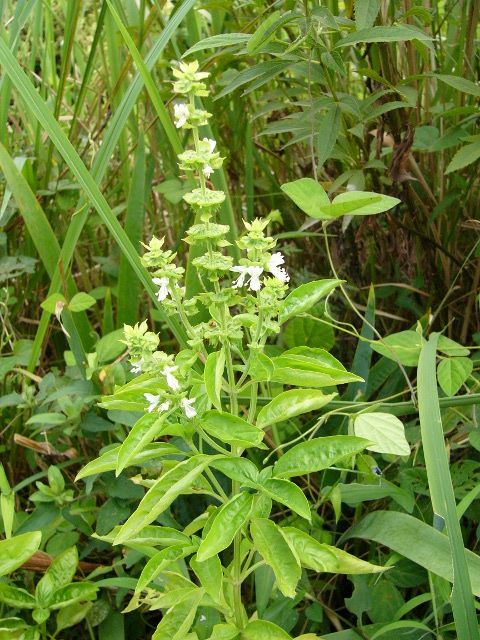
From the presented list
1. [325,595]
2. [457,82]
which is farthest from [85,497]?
[457,82]

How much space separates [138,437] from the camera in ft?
2.59

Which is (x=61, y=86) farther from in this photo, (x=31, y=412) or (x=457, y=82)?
(x=457, y=82)

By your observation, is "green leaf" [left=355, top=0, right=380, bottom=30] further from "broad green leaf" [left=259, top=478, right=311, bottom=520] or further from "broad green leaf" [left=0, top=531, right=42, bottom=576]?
"broad green leaf" [left=0, top=531, right=42, bottom=576]

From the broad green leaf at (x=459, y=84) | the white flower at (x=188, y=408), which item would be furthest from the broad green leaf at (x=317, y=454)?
the broad green leaf at (x=459, y=84)

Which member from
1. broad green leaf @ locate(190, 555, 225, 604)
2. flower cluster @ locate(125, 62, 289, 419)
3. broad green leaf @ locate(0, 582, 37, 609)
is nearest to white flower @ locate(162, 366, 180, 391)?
flower cluster @ locate(125, 62, 289, 419)

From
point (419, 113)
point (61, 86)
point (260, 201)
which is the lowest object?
point (260, 201)

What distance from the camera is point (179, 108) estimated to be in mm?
778

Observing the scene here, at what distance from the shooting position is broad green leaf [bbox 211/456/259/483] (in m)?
0.83

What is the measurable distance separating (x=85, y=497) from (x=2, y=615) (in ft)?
0.62

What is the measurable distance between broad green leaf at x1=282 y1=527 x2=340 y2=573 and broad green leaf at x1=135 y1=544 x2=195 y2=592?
120 mm

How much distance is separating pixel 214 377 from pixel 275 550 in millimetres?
180

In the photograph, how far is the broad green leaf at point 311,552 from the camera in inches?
32.5

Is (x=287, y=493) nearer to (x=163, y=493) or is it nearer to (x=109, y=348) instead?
(x=163, y=493)

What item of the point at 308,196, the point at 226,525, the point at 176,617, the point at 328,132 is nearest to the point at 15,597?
the point at 176,617
